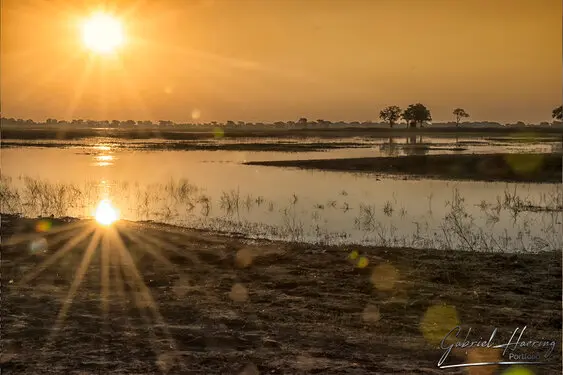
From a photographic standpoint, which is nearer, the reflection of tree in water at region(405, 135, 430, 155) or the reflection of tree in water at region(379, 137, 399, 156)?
the reflection of tree in water at region(379, 137, 399, 156)

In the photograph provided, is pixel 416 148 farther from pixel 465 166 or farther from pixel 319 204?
pixel 319 204

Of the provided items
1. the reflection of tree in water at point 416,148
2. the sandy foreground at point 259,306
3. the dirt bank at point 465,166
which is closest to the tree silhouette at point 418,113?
the reflection of tree in water at point 416,148

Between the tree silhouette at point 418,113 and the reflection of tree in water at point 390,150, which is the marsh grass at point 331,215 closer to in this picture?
the reflection of tree in water at point 390,150

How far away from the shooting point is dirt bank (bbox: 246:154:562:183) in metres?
36.2

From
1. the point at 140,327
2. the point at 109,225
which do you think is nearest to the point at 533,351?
the point at 140,327

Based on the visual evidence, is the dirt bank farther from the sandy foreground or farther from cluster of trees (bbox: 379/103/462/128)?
cluster of trees (bbox: 379/103/462/128)

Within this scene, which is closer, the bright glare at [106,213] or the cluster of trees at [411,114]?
the bright glare at [106,213]

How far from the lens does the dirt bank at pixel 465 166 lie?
36241 mm

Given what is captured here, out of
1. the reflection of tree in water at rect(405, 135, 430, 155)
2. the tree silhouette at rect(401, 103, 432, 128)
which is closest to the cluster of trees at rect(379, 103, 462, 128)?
the tree silhouette at rect(401, 103, 432, 128)

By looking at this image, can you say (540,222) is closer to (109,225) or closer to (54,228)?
(109,225)
